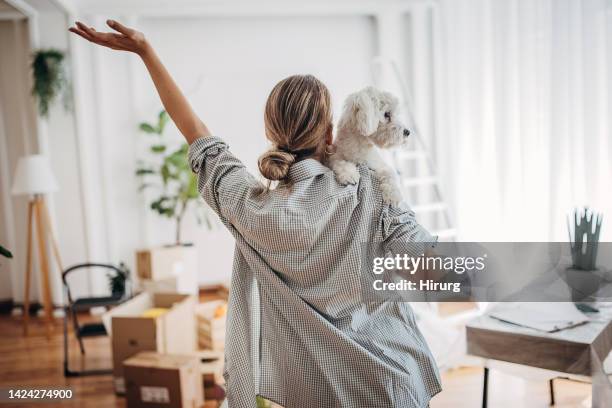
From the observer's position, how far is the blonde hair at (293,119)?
2.99 ft

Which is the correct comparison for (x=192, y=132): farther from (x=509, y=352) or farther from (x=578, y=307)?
(x=578, y=307)

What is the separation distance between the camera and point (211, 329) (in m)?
2.79

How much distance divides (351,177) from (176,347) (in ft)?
6.67

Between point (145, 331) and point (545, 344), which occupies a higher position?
point (545, 344)

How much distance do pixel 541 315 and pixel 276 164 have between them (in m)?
1.07

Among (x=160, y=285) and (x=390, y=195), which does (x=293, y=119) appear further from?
(x=160, y=285)

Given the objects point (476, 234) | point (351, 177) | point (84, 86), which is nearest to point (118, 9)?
point (84, 86)

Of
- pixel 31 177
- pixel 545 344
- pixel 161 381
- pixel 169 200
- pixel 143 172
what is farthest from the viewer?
pixel 169 200

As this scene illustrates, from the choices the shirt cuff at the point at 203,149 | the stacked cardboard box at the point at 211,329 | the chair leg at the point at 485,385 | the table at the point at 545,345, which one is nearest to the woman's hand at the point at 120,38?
the shirt cuff at the point at 203,149

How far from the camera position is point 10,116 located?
4086 mm

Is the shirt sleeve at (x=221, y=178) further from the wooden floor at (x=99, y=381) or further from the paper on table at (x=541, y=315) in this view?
the wooden floor at (x=99, y=381)

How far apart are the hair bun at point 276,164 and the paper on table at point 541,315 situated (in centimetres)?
98

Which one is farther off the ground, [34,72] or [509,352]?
[34,72]

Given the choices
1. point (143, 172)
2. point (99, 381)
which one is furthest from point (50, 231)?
point (99, 381)
